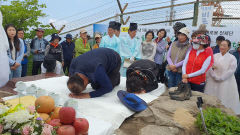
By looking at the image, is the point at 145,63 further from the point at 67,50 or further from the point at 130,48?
the point at 67,50

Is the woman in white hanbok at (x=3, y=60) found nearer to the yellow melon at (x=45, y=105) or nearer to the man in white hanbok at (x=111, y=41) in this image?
the yellow melon at (x=45, y=105)

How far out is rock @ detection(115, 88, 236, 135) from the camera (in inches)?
78.1

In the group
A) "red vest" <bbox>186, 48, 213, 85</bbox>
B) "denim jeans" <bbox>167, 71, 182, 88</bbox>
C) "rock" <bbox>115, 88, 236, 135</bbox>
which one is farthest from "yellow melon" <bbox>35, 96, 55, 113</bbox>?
"denim jeans" <bbox>167, 71, 182, 88</bbox>

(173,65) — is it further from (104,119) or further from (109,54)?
(104,119)

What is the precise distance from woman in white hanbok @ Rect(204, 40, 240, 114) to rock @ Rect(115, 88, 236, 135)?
114 cm

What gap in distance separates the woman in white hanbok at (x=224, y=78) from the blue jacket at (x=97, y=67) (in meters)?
1.92

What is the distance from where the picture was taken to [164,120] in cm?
215

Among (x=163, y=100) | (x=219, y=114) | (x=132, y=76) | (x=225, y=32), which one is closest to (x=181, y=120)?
(x=219, y=114)

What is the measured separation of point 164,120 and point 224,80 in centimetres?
196

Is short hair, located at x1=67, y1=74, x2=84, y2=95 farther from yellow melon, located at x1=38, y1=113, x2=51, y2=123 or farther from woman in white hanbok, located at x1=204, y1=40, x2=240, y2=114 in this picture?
woman in white hanbok, located at x1=204, y1=40, x2=240, y2=114

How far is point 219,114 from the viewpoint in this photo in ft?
7.02

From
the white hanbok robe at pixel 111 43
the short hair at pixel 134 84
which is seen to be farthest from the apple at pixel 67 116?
the white hanbok robe at pixel 111 43

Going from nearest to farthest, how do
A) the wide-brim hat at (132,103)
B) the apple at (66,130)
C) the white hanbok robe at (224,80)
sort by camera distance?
the apple at (66,130) → the wide-brim hat at (132,103) → the white hanbok robe at (224,80)

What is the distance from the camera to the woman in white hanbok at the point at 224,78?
3496 millimetres
